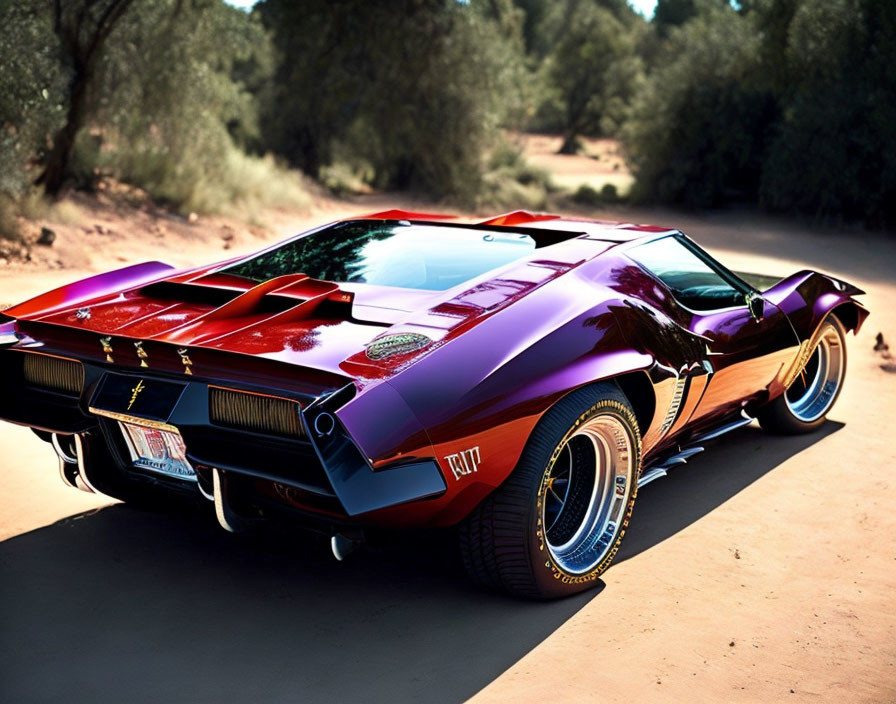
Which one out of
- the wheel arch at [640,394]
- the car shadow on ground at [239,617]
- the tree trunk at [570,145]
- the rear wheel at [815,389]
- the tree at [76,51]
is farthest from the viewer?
the tree trunk at [570,145]

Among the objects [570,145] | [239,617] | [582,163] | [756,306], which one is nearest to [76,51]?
[756,306]

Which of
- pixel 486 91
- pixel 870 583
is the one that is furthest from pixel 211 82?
pixel 870 583

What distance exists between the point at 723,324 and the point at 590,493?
1.13 m

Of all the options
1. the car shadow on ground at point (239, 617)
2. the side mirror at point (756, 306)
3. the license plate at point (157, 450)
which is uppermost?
the side mirror at point (756, 306)

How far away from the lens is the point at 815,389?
18.9 ft

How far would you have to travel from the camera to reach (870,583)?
149 inches

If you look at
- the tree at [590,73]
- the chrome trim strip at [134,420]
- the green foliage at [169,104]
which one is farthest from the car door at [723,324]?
the tree at [590,73]

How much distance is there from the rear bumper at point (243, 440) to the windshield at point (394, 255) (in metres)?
0.92

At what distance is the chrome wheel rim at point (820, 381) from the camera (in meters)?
5.65

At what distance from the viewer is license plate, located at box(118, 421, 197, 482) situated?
3.18m

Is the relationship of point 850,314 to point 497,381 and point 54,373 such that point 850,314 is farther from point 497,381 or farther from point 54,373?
point 54,373

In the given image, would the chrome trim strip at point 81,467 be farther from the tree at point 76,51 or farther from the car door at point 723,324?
the tree at point 76,51

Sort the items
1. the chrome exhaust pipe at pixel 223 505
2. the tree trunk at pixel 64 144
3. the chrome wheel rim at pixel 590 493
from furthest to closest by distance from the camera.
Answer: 1. the tree trunk at pixel 64 144
2. the chrome wheel rim at pixel 590 493
3. the chrome exhaust pipe at pixel 223 505

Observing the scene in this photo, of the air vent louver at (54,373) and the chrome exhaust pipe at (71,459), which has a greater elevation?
the air vent louver at (54,373)
